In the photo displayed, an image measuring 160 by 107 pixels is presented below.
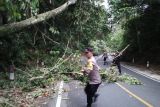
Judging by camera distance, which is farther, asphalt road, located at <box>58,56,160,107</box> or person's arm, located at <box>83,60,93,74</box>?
asphalt road, located at <box>58,56,160,107</box>

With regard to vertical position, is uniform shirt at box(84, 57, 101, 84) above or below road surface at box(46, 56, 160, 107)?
above

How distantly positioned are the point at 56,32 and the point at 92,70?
35.6 ft

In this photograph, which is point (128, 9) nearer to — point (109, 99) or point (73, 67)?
point (73, 67)

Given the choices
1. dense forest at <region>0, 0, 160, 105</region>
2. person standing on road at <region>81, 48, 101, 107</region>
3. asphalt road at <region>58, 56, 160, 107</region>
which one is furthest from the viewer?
dense forest at <region>0, 0, 160, 105</region>

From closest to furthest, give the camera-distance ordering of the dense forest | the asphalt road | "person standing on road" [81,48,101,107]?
"person standing on road" [81,48,101,107] < the asphalt road < the dense forest

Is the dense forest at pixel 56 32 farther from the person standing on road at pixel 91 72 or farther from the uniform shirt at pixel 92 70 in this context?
the uniform shirt at pixel 92 70

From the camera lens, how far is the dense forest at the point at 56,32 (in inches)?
569

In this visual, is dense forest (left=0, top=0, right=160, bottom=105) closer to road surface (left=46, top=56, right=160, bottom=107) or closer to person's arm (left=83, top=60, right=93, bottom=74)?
road surface (left=46, top=56, right=160, bottom=107)

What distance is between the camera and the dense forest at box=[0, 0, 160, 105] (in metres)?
14.4

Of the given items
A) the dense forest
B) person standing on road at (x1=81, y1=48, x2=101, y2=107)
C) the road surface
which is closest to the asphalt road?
the road surface

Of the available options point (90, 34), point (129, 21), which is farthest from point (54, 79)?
point (129, 21)

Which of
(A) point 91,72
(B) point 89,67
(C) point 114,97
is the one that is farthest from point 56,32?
(B) point 89,67

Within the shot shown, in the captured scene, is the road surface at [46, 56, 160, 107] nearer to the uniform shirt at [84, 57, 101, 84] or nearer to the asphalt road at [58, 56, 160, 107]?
the asphalt road at [58, 56, 160, 107]

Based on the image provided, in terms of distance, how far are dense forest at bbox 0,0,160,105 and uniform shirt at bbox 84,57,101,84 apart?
7.87ft
